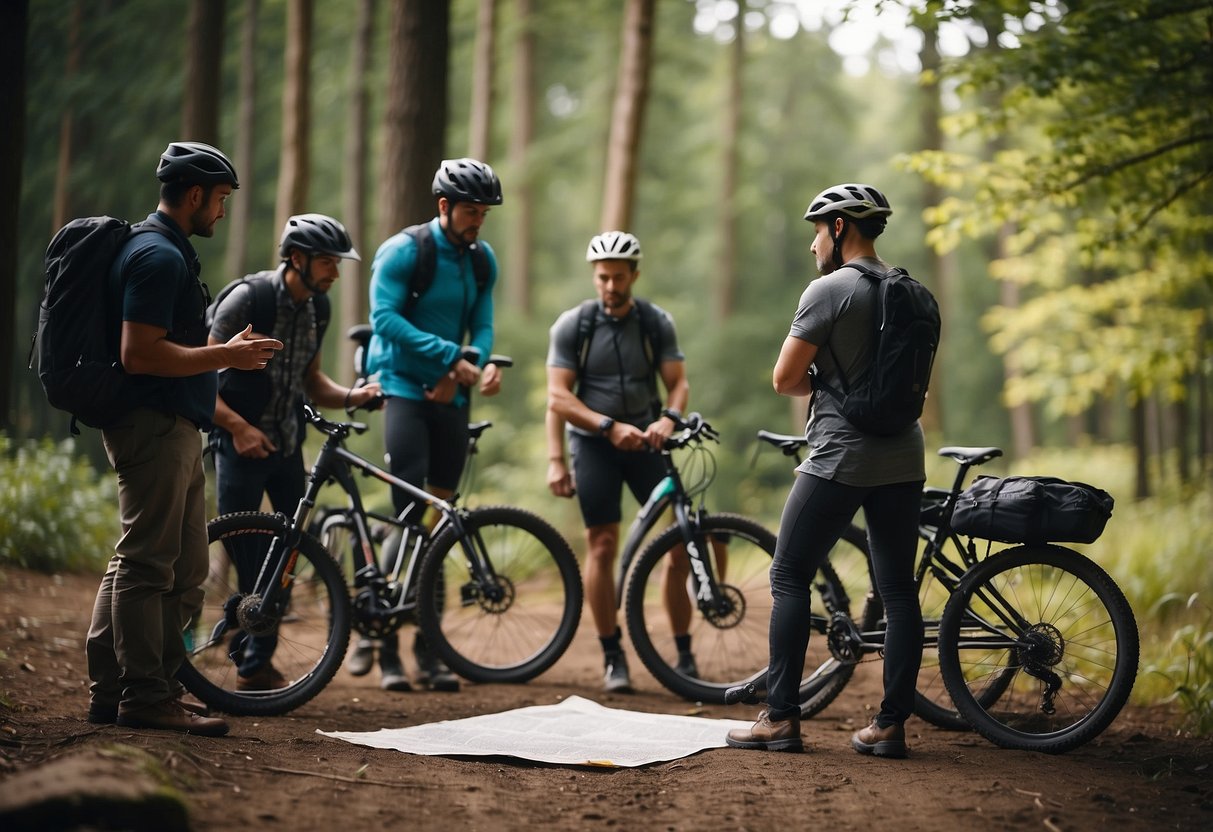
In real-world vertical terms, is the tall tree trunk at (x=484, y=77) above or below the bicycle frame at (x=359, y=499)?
above

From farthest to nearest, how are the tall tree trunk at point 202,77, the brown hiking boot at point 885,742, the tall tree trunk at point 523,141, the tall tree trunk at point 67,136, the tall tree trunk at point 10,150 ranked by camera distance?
1. the tall tree trunk at point 523,141
2. the tall tree trunk at point 202,77
3. the tall tree trunk at point 67,136
4. the tall tree trunk at point 10,150
5. the brown hiking boot at point 885,742

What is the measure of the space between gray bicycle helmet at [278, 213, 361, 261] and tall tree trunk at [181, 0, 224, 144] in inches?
259

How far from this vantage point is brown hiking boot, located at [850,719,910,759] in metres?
4.62

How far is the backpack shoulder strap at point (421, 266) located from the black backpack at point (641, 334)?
0.83m

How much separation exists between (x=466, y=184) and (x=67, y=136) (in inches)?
284

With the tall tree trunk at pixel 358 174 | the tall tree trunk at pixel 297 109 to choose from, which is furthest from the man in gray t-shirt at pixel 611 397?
the tall tree trunk at pixel 358 174

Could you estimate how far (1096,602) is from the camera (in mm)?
5066

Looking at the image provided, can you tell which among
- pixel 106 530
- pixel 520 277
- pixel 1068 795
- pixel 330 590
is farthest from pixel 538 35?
pixel 1068 795

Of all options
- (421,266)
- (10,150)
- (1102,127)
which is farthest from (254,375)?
(1102,127)

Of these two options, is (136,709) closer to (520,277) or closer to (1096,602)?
(1096,602)

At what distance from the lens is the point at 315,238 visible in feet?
17.9

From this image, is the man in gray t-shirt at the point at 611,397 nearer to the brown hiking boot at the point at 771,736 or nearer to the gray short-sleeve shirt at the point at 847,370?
the brown hiking boot at the point at 771,736

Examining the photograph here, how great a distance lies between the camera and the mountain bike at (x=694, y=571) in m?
5.74

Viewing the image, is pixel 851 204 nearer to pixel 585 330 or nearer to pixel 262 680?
pixel 585 330
